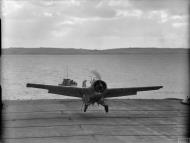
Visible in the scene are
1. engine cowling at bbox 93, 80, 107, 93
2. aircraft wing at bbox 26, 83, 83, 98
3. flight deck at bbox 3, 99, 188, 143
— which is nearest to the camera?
flight deck at bbox 3, 99, 188, 143

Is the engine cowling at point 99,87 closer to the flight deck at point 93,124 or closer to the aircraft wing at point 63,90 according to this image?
the aircraft wing at point 63,90

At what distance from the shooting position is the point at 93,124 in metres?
19.1

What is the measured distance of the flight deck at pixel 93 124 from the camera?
15297 millimetres

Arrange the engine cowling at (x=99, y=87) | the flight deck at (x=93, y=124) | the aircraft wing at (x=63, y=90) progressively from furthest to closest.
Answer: the aircraft wing at (x=63, y=90), the engine cowling at (x=99, y=87), the flight deck at (x=93, y=124)

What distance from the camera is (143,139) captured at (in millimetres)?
15188

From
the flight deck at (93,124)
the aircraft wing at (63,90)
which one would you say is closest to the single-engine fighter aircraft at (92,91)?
the aircraft wing at (63,90)

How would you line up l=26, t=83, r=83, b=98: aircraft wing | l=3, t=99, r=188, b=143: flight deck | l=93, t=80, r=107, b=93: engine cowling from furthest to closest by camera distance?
l=26, t=83, r=83, b=98: aircraft wing < l=93, t=80, r=107, b=93: engine cowling < l=3, t=99, r=188, b=143: flight deck

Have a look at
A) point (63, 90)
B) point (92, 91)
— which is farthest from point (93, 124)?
point (63, 90)

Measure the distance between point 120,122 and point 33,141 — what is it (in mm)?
7006

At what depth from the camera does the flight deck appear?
15.3 m

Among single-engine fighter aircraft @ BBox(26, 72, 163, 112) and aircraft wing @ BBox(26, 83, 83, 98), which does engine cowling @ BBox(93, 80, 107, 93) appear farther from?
aircraft wing @ BBox(26, 83, 83, 98)

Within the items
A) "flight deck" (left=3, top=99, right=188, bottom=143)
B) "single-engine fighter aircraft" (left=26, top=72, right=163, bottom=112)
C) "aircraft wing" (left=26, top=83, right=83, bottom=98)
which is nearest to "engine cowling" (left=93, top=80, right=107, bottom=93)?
"single-engine fighter aircraft" (left=26, top=72, right=163, bottom=112)

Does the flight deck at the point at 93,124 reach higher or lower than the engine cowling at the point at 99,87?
lower

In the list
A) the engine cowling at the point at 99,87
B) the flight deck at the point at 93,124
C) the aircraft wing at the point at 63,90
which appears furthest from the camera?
the aircraft wing at the point at 63,90
